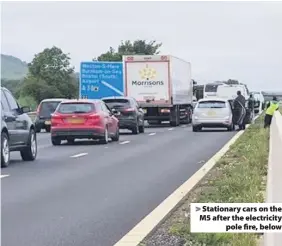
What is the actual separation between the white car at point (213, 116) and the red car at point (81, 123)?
10207mm

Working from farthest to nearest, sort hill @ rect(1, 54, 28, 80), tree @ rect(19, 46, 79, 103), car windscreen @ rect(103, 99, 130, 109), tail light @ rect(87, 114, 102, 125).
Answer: hill @ rect(1, 54, 28, 80), tree @ rect(19, 46, 79, 103), car windscreen @ rect(103, 99, 130, 109), tail light @ rect(87, 114, 102, 125)

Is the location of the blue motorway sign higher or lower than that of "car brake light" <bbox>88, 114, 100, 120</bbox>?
higher

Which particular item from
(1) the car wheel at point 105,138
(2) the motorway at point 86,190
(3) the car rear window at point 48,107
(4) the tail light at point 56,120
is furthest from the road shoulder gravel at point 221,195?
(3) the car rear window at point 48,107

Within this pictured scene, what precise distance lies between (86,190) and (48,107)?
26127mm

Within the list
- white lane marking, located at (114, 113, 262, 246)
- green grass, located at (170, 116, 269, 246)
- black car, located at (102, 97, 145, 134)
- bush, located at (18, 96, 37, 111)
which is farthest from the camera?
bush, located at (18, 96, 37, 111)

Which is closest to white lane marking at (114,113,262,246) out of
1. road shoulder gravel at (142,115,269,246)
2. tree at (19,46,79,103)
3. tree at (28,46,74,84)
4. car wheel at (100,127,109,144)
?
road shoulder gravel at (142,115,269,246)

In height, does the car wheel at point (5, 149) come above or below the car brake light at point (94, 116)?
below

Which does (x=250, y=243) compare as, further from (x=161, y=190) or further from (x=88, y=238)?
(x=161, y=190)

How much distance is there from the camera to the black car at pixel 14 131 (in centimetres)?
1777

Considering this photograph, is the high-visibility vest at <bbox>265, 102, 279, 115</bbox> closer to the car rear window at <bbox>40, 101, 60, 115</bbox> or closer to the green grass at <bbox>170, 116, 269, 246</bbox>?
the car rear window at <bbox>40, 101, 60, 115</bbox>

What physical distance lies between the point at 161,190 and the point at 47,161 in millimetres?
6721

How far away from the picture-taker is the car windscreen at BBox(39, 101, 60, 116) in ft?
128

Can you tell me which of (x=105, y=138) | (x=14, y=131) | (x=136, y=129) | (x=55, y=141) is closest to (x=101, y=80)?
→ (x=136, y=129)

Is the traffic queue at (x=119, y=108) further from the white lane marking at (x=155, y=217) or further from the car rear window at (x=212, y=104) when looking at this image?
the white lane marking at (x=155, y=217)
